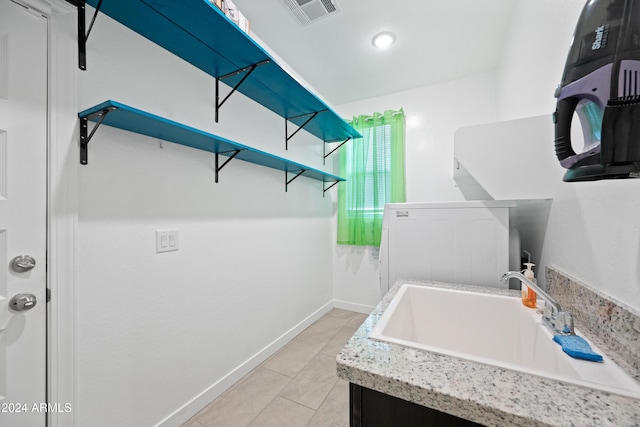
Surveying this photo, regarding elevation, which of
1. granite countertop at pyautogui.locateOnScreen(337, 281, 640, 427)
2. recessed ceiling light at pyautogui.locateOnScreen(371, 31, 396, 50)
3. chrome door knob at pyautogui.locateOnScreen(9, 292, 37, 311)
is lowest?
granite countertop at pyautogui.locateOnScreen(337, 281, 640, 427)

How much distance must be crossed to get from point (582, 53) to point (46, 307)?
1833 millimetres

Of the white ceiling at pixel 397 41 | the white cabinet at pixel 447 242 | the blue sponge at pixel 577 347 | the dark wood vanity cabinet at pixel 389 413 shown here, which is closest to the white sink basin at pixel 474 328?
the blue sponge at pixel 577 347

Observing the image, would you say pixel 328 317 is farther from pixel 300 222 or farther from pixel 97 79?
pixel 97 79

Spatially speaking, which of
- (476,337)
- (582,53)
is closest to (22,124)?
(582,53)

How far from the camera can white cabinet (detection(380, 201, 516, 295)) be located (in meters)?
1.52

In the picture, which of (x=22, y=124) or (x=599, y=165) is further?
(x=22, y=124)

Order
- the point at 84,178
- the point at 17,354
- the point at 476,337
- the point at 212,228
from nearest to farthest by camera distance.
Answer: the point at 17,354
the point at 84,178
the point at 476,337
the point at 212,228

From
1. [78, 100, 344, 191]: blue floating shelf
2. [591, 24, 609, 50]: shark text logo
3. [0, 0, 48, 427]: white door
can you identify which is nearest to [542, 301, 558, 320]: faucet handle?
[591, 24, 609, 50]: shark text logo

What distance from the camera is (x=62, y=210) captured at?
101cm

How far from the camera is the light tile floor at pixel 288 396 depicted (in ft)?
4.84

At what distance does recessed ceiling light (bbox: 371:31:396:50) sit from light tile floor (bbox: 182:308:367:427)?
268cm

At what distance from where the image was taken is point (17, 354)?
0.91 metres

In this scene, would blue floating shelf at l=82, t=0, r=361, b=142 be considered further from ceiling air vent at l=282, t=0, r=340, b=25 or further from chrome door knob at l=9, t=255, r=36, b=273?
chrome door knob at l=9, t=255, r=36, b=273

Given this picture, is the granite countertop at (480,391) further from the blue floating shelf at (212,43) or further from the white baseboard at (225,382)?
the blue floating shelf at (212,43)
